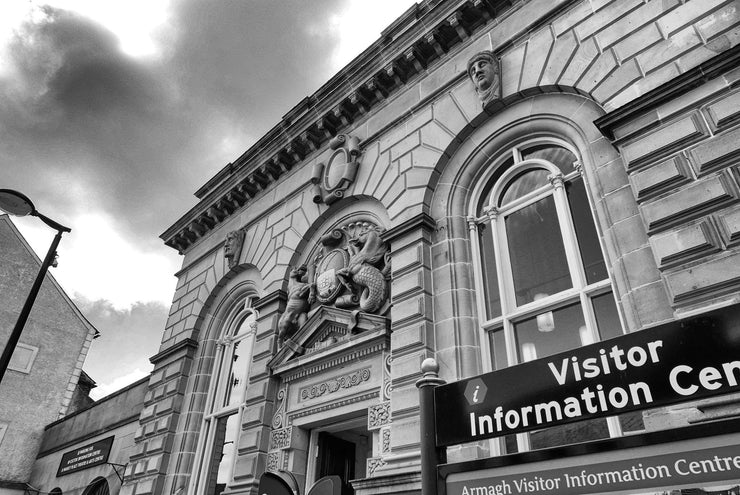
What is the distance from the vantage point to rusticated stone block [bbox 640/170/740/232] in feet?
18.1

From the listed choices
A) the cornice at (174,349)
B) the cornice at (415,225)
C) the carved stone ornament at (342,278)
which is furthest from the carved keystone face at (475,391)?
the cornice at (174,349)

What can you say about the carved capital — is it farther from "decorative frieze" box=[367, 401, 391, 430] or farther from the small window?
the small window

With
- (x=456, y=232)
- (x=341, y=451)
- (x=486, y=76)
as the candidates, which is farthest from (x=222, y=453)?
(x=486, y=76)

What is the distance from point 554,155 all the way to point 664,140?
207 cm

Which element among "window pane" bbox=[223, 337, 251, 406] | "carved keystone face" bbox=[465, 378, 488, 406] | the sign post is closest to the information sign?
the sign post

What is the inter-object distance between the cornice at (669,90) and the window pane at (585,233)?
1.00 m

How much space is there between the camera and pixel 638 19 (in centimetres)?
745

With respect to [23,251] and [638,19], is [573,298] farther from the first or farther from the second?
[23,251]

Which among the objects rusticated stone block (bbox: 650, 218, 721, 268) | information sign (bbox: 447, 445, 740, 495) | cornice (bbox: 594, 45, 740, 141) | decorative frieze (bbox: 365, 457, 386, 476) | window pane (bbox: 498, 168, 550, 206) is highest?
window pane (bbox: 498, 168, 550, 206)

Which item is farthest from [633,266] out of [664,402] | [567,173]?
[664,402]

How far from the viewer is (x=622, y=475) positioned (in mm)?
2182

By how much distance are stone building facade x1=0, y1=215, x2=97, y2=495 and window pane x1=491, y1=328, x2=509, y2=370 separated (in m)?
22.8

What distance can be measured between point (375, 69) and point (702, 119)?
691 cm

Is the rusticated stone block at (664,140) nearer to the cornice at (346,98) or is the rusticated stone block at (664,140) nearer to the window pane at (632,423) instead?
the window pane at (632,423)
